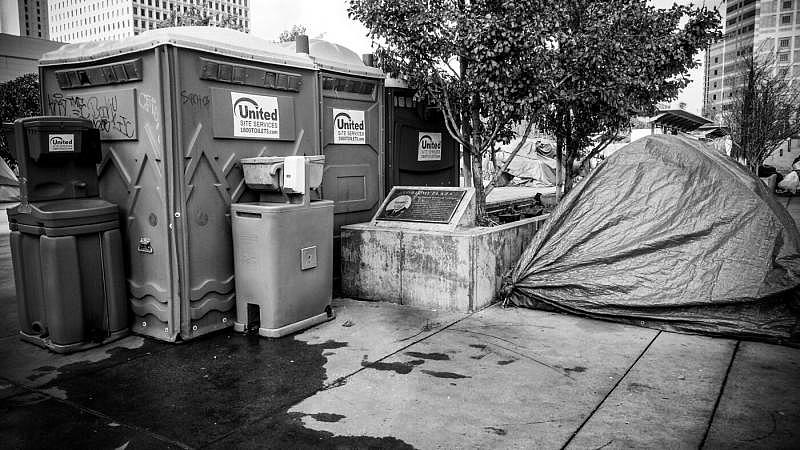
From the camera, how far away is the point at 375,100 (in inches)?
278

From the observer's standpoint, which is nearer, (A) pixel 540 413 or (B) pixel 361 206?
(A) pixel 540 413

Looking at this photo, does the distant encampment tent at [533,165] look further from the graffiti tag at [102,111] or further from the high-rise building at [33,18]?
the high-rise building at [33,18]

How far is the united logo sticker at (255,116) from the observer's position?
5.26m

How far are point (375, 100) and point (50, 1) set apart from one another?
618 ft

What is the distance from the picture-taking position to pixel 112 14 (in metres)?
138

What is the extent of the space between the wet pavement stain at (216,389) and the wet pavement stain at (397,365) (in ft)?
1.21

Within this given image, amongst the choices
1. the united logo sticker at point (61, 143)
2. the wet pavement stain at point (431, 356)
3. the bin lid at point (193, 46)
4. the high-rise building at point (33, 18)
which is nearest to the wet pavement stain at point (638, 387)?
the wet pavement stain at point (431, 356)

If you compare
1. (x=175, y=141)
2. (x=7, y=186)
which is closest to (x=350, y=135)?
(x=175, y=141)

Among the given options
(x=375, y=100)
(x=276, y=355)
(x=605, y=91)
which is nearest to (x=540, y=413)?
(x=276, y=355)

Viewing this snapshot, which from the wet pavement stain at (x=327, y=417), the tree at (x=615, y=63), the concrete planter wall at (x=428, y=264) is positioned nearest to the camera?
the wet pavement stain at (x=327, y=417)

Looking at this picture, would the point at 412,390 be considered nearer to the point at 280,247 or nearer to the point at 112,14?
the point at 280,247

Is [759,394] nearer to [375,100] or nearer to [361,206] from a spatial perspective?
[361,206]

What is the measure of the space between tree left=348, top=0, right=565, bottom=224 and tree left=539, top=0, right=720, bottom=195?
2.52ft

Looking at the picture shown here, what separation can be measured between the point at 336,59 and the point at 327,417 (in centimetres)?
490
